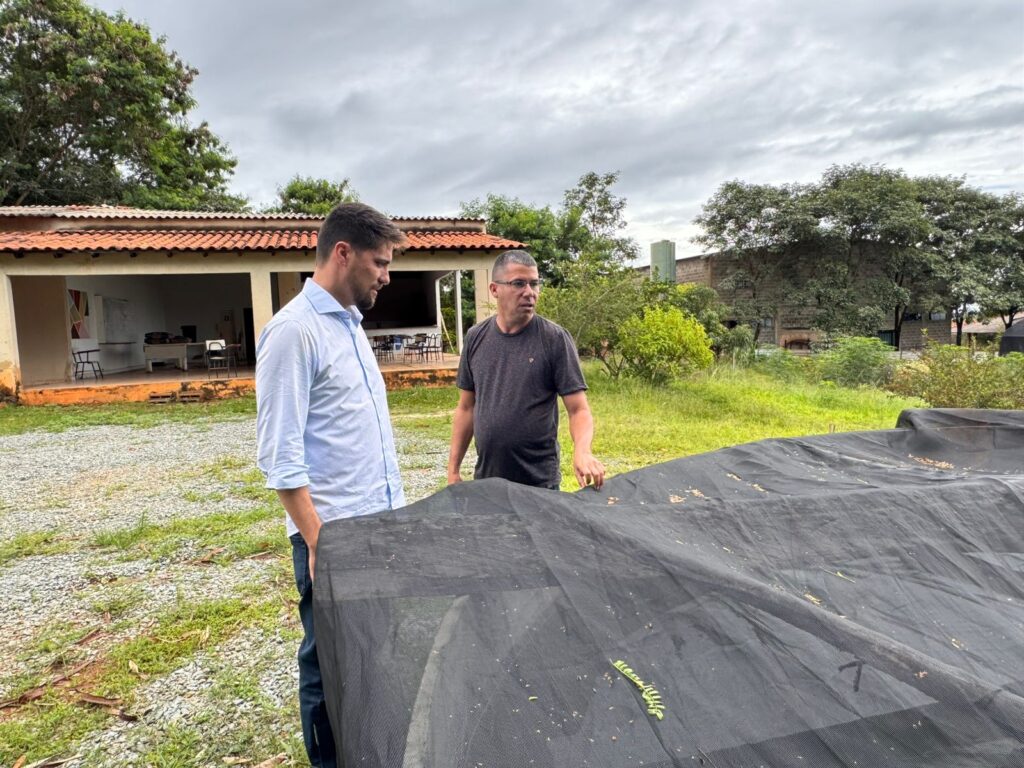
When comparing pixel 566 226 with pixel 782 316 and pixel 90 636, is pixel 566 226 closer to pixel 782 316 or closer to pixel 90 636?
pixel 782 316

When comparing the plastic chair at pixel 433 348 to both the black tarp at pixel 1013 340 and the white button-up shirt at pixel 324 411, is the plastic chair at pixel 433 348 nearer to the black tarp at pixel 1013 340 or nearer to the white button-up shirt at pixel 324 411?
the white button-up shirt at pixel 324 411

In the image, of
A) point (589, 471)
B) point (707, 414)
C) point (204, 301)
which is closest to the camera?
point (589, 471)

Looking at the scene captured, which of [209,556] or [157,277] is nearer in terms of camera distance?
[209,556]

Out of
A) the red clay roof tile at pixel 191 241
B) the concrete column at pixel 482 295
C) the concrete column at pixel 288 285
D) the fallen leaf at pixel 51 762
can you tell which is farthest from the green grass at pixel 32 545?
the concrete column at pixel 288 285

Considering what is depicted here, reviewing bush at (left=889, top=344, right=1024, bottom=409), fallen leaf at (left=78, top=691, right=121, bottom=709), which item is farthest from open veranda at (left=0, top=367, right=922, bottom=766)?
bush at (left=889, top=344, right=1024, bottom=409)

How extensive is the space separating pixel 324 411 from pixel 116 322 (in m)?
16.3

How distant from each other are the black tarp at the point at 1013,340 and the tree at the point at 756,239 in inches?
292

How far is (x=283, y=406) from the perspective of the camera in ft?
5.07

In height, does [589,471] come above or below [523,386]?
below

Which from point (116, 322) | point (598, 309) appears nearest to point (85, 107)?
point (116, 322)

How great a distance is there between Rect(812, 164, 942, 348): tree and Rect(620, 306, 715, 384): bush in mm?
17316

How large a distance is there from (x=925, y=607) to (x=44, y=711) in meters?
3.06

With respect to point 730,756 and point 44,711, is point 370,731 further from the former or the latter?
point 44,711

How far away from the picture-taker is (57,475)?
6.34 meters
